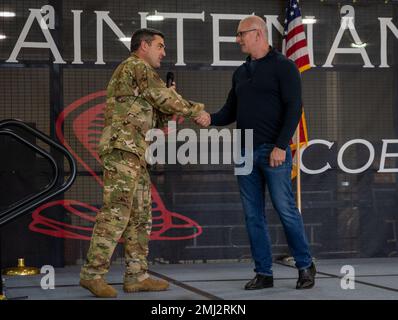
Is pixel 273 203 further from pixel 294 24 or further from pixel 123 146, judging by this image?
pixel 294 24

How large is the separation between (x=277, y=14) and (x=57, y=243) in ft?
10.1

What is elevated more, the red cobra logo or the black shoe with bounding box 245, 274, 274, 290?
the red cobra logo

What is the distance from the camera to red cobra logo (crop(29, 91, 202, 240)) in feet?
24.4

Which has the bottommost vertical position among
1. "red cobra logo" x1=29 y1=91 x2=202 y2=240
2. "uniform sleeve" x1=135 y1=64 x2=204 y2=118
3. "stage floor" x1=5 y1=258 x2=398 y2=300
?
"stage floor" x1=5 y1=258 x2=398 y2=300

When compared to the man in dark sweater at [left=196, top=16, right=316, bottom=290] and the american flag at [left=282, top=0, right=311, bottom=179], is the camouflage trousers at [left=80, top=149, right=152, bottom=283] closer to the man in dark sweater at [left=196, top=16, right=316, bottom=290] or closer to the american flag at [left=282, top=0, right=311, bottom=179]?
the man in dark sweater at [left=196, top=16, right=316, bottom=290]

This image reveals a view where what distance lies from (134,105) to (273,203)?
120cm

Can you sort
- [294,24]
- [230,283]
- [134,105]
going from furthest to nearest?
1. [294,24]
2. [230,283]
3. [134,105]

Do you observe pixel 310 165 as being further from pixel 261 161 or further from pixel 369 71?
pixel 261 161

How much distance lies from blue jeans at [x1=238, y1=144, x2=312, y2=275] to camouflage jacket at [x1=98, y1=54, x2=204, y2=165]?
68cm

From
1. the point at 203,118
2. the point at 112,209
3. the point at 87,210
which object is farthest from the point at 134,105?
the point at 87,210

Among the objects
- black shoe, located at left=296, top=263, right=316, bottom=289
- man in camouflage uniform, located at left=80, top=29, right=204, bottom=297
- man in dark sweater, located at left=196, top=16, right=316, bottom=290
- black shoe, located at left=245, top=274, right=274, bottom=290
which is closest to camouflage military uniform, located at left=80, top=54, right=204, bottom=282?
man in camouflage uniform, located at left=80, top=29, right=204, bottom=297

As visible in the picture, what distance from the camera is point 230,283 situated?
20.2 ft

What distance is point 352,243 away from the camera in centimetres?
796
